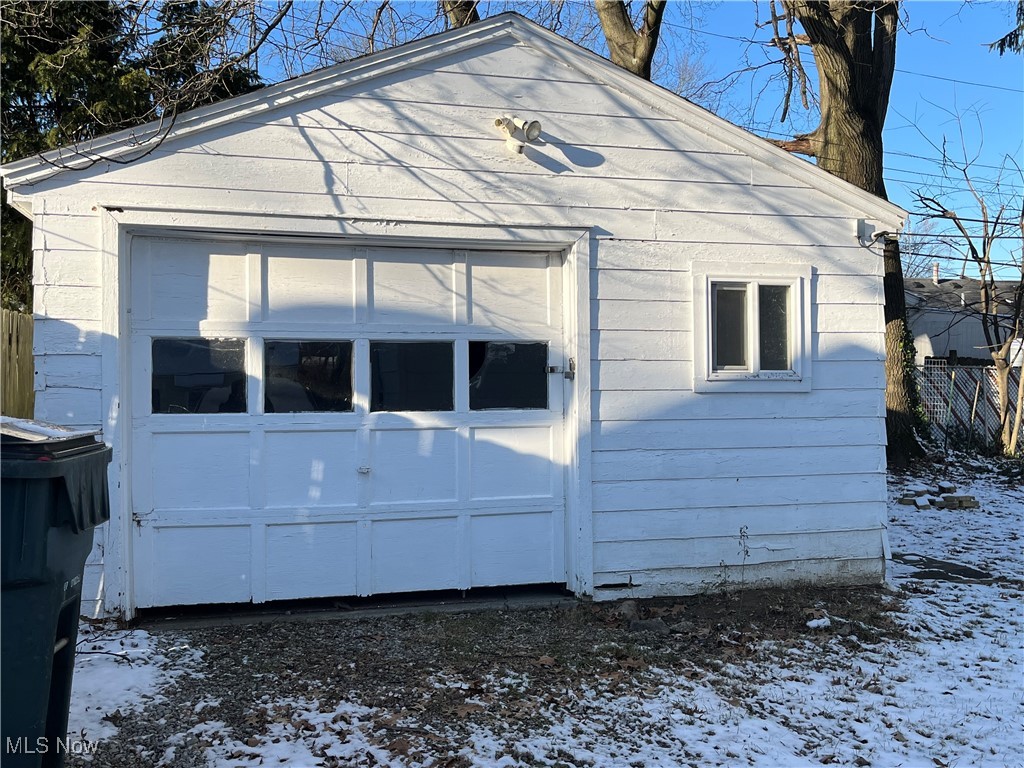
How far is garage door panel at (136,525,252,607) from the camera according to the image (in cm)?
496

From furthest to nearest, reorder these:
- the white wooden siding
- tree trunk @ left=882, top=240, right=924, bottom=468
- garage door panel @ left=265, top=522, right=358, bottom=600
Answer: tree trunk @ left=882, top=240, right=924, bottom=468
garage door panel @ left=265, top=522, right=358, bottom=600
the white wooden siding

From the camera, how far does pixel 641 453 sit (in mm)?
5500

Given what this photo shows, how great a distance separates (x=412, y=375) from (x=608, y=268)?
1532 millimetres

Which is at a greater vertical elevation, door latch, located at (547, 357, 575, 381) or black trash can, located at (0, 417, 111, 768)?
door latch, located at (547, 357, 575, 381)

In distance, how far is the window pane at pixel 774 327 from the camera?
570 cm

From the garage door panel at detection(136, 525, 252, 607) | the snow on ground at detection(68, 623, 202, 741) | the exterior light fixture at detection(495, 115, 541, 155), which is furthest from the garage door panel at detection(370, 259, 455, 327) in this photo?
the snow on ground at detection(68, 623, 202, 741)

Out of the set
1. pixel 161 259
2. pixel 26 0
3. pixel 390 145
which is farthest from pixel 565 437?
pixel 26 0

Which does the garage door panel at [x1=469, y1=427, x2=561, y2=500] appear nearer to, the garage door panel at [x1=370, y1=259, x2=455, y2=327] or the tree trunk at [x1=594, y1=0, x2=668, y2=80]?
the garage door panel at [x1=370, y1=259, x2=455, y2=327]

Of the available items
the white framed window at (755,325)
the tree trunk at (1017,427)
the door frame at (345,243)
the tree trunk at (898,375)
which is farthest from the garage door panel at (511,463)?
the tree trunk at (1017,427)

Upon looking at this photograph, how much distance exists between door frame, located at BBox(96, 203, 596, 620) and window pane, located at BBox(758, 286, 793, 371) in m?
1.32

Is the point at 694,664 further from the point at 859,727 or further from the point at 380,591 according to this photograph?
the point at 380,591

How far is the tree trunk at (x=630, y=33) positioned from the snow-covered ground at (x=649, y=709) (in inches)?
340

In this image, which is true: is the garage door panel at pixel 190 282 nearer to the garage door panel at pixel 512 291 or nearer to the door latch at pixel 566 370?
the garage door panel at pixel 512 291

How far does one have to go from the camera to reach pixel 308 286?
5.18 meters
